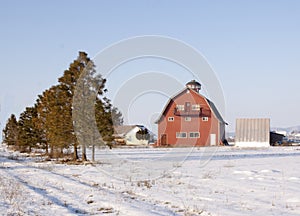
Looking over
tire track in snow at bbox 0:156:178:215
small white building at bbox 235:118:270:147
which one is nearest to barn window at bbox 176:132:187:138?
small white building at bbox 235:118:270:147

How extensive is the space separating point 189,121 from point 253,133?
10769 millimetres

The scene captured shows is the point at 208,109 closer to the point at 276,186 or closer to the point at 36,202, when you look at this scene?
the point at 276,186

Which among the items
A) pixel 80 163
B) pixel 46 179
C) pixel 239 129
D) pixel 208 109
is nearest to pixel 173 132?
pixel 208 109

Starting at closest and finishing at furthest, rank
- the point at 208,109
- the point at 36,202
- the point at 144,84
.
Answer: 1. the point at 36,202
2. the point at 144,84
3. the point at 208,109

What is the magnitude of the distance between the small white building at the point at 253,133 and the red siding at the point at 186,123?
4514mm

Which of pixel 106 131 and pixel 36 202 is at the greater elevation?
pixel 106 131

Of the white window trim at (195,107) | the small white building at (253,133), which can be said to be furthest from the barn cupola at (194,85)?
the small white building at (253,133)

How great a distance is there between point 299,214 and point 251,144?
55341mm

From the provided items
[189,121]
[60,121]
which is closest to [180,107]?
[189,121]

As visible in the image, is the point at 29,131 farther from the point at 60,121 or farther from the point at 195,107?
the point at 195,107

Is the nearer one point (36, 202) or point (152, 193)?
point (36, 202)

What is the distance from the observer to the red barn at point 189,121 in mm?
61156

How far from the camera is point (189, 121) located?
206 feet

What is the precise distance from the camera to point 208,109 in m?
61.9
